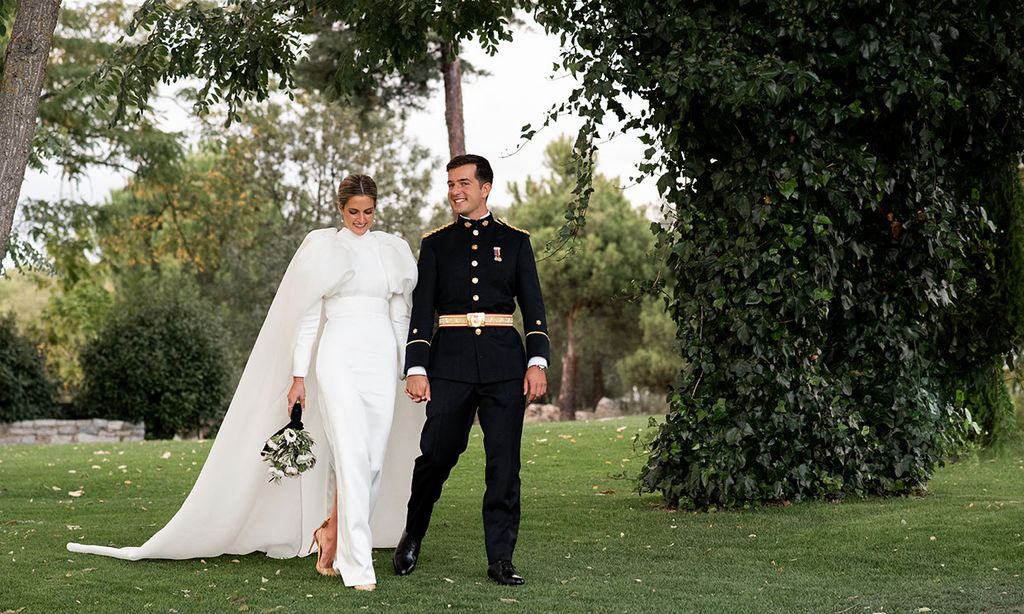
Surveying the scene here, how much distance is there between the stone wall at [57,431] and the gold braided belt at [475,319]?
16.0 meters

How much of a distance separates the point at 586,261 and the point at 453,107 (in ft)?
30.6

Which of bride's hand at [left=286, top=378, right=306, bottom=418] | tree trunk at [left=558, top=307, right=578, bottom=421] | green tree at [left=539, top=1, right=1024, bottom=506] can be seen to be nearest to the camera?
bride's hand at [left=286, top=378, right=306, bottom=418]

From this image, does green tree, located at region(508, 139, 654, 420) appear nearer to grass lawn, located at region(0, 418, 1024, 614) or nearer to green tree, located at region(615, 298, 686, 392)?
green tree, located at region(615, 298, 686, 392)

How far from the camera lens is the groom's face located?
585 centimetres

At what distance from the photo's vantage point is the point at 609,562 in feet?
21.3

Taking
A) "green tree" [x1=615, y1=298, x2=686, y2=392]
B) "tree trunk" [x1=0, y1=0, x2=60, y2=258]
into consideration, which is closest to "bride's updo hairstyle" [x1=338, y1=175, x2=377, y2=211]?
"tree trunk" [x1=0, y1=0, x2=60, y2=258]

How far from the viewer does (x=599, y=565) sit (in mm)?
6395

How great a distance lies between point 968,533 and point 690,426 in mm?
2041

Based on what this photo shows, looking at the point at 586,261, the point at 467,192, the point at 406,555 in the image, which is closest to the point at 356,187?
the point at 467,192

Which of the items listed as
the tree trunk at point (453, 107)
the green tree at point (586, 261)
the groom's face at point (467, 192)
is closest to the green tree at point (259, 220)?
the green tree at point (586, 261)

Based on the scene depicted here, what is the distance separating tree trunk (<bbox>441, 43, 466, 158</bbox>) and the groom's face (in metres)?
16.5

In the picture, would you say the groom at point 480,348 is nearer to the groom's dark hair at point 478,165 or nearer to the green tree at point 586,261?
the groom's dark hair at point 478,165

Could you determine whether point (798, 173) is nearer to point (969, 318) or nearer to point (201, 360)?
point (969, 318)

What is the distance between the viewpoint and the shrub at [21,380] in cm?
2031
